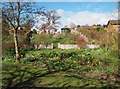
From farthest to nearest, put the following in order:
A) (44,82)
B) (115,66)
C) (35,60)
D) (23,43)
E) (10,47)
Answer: (23,43)
(10,47)
(35,60)
(115,66)
(44,82)

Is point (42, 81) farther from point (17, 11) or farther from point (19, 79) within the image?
point (17, 11)

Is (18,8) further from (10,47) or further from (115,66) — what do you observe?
(115,66)

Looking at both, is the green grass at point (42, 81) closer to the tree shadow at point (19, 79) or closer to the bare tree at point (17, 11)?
the tree shadow at point (19, 79)

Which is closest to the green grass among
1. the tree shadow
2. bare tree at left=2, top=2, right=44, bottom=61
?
the tree shadow

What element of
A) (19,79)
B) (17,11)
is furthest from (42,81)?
(17,11)

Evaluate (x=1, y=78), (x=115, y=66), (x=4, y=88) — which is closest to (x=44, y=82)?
(x=4, y=88)

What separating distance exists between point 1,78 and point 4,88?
2.38 feet

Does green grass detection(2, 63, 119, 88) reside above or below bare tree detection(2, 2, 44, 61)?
below

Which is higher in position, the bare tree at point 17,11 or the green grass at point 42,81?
the bare tree at point 17,11

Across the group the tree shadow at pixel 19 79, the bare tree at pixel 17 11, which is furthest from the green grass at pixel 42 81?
the bare tree at pixel 17 11

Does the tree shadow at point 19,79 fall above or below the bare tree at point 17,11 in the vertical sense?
below

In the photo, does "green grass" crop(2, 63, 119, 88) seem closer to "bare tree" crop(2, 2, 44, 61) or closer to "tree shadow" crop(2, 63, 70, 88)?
"tree shadow" crop(2, 63, 70, 88)

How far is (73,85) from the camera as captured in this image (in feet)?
12.0

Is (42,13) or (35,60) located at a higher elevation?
(42,13)
